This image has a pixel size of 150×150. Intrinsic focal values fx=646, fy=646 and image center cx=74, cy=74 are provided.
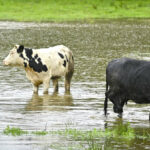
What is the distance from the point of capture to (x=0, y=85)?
14914 mm

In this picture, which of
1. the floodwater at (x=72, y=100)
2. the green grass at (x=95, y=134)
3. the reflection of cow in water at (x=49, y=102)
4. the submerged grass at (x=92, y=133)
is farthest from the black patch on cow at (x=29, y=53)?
the submerged grass at (x=92, y=133)

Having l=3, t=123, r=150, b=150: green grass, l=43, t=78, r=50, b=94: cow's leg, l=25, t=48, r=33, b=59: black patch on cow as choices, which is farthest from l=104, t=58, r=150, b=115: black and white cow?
l=25, t=48, r=33, b=59: black patch on cow

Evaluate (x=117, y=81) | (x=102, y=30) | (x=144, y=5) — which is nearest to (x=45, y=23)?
(x=102, y=30)

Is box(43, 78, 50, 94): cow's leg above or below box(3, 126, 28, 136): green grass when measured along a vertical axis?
below

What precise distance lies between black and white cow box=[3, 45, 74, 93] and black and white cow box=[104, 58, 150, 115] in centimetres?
300

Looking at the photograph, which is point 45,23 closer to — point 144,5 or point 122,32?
point 122,32

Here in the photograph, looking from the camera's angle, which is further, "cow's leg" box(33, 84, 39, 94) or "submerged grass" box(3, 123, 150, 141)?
"cow's leg" box(33, 84, 39, 94)

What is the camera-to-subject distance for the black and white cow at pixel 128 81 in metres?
10.7

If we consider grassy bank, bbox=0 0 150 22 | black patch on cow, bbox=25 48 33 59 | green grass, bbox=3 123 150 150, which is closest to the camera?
green grass, bbox=3 123 150 150

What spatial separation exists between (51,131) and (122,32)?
2134 centimetres

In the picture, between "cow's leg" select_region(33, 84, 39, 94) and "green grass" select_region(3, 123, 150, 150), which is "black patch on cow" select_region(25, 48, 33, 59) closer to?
"cow's leg" select_region(33, 84, 39, 94)

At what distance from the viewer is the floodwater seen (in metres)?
8.96

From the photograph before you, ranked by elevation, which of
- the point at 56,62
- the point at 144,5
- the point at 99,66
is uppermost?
the point at 56,62

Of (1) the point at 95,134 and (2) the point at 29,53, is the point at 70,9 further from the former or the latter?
(1) the point at 95,134
